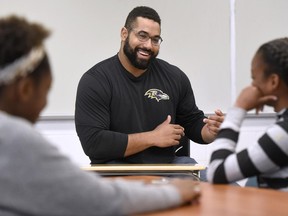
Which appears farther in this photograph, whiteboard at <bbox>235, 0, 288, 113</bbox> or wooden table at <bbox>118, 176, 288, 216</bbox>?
whiteboard at <bbox>235, 0, 288, 113</bbox>

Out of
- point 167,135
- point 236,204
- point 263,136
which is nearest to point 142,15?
point 167,135

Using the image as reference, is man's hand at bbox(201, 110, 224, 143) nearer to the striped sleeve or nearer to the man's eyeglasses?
the man's eyeglasses

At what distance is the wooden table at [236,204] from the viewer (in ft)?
3.66

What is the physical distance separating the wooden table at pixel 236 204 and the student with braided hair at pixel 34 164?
7 centimetres

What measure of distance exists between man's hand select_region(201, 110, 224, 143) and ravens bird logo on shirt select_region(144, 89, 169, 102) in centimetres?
33

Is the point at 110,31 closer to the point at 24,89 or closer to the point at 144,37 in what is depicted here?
the point at 144,37

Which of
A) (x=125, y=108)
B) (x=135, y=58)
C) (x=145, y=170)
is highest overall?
(x=135, y=58)

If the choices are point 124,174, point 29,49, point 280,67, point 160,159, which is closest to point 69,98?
point 160,159

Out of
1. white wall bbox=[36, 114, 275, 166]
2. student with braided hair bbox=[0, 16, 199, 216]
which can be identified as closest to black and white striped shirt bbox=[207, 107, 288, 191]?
student with braided hair bbox=[0, 16, 199, 216]

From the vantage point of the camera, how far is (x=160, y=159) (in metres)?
2.82

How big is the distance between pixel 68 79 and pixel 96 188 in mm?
3081

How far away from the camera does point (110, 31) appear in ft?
13.1

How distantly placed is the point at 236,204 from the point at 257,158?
11.1 inches

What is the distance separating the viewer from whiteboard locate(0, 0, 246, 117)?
399 cm
